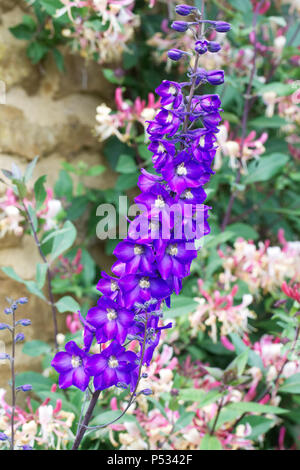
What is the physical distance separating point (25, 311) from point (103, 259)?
1.21ft

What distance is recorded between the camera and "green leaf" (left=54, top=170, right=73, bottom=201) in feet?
4.35

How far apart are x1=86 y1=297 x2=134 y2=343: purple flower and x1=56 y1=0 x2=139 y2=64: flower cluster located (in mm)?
782

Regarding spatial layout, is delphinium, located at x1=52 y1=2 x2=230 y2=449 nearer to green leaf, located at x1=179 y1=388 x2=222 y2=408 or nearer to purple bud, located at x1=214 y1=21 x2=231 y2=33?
purple bud, located at x1=214 y1=21 x2=231 y2=33

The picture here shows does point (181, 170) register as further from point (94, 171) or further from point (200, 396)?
point (94, 171)

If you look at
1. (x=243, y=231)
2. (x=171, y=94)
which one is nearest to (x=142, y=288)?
(x=171, y=94)

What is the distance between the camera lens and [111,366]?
0.59 metres

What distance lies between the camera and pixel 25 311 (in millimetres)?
1185

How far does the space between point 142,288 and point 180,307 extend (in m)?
0.48

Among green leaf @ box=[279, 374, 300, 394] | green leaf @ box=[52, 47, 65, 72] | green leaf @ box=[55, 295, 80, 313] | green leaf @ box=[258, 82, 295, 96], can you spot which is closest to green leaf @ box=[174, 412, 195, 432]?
green leaf @ box=[279, 374, 300, 394]

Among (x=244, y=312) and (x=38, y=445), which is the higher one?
(x=244, y=312)

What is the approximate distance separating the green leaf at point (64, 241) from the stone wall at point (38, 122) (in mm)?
226
